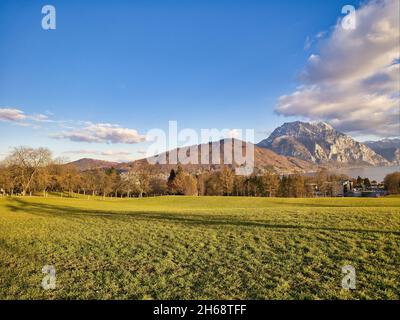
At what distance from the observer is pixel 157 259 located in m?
8.12

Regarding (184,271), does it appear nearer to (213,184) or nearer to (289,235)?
(289,235)

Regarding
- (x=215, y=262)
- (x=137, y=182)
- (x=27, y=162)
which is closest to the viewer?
(x=215, y=262)

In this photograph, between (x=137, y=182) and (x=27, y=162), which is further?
(x=137, y=182)

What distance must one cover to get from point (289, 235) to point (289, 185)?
69.5 m

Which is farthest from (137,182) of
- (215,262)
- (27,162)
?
(215,262)

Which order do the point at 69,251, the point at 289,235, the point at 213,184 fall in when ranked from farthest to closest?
the point at 213,184
the point at 289,235
the point at 69,251

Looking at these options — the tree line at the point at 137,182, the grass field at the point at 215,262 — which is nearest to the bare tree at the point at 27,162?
the tree line at the point at 137,182

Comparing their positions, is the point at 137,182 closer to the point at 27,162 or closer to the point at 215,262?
the point at 27,162

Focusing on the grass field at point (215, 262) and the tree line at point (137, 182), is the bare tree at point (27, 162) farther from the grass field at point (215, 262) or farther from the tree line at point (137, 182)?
the grass field at point (215, 262)

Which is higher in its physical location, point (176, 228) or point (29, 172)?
point (29, 172)

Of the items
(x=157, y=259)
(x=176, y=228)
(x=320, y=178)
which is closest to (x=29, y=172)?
(x=176, y=228)

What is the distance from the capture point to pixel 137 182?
91688 mm
